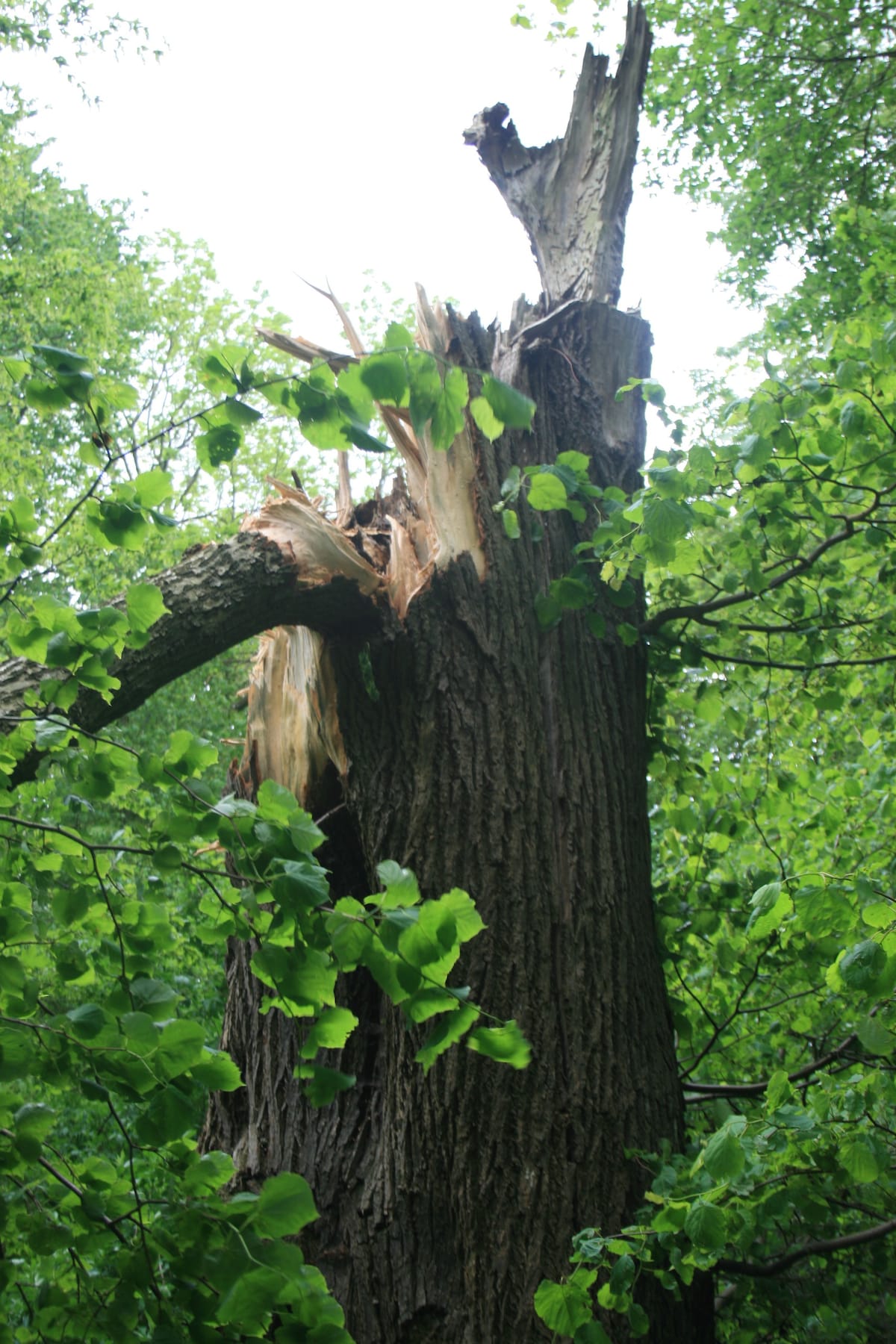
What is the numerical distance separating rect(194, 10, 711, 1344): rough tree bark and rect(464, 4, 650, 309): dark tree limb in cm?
39

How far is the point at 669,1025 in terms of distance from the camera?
9.38 feet

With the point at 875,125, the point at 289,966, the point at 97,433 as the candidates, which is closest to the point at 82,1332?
the point at 289,966

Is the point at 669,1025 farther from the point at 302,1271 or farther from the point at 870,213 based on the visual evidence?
the point at 870,213

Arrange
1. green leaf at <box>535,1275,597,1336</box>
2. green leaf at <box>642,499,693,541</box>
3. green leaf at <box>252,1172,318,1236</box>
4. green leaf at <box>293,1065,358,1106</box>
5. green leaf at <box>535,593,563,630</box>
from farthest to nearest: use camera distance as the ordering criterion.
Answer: green leaf at <box>535,593,563,630</box> < green leaf at <box>642,499,693,541</box> < green leaf at <box>535,1275,597,1336</box> < green leaf at <box>293,1065,358,1106</box> < green leaf at <box>252,1172,318,1236</box>

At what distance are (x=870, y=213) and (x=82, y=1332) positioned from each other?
6045 mm

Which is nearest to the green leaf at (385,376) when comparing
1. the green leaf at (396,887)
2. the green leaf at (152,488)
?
the green leaf at (152,488)

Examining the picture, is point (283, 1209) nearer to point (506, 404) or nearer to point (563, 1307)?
point (563, 1307)

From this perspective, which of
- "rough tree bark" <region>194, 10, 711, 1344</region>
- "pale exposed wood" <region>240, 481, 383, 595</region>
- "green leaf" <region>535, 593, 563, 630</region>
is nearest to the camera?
"rough tree bark" <region>194, 10, 711, 1344</region>

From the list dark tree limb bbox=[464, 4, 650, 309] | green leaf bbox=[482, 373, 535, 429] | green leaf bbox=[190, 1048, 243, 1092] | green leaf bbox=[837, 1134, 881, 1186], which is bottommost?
green leaf bbox=[837, 1134, 881, 1186]

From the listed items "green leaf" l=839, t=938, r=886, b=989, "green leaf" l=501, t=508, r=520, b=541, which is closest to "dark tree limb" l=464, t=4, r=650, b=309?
"green leaf" l=501, t=508, r=520, b=541

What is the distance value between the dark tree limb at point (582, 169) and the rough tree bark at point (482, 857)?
0.39 m

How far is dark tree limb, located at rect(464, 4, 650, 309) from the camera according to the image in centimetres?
407

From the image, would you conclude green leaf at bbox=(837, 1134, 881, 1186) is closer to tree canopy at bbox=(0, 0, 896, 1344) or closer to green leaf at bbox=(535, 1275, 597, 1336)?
tree canopy at bbox=(0, 0, 896, 1344)

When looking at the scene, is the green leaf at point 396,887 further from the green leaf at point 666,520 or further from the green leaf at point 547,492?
the green leaf at point 547,492
